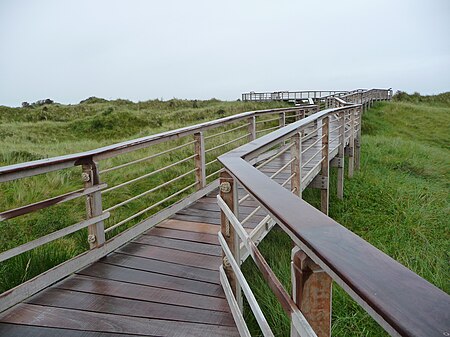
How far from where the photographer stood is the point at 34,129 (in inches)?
658

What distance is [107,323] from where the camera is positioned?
7.00ft

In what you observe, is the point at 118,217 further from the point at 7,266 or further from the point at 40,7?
the point at 40,7

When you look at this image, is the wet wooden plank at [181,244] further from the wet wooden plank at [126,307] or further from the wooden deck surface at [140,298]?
the wet wooden plank at [126,307]

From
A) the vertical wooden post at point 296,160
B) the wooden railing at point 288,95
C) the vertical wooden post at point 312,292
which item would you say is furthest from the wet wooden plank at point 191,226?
the wooden railing at point 288,95

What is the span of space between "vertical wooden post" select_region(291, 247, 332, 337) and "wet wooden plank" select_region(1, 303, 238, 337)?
1.21 metres

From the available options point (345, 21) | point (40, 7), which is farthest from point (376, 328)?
point (345, 21)

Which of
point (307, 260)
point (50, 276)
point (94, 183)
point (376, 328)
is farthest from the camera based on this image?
point (94, 183)

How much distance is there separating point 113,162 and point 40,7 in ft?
43.2

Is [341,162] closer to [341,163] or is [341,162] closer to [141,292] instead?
[341,163]

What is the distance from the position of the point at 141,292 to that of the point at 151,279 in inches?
7.3

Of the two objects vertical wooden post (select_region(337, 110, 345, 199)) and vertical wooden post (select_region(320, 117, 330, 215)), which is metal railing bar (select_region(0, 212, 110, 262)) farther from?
vertical wooden post (select_region(337, 110, 345, 199))

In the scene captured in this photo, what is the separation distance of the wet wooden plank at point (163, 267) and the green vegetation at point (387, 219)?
36cm

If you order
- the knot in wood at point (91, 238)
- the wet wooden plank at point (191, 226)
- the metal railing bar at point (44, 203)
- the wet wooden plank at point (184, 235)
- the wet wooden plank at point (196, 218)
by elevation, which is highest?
the metal railing bar at point (44, 203)

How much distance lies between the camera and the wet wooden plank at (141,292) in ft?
7.76
